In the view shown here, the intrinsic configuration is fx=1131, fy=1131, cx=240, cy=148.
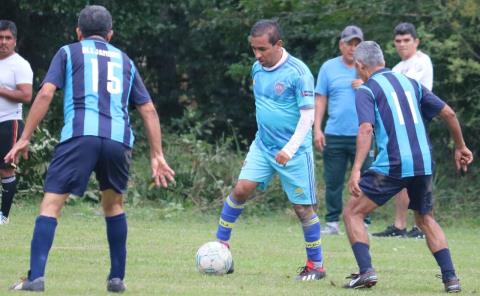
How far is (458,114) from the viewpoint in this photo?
16.1 metres

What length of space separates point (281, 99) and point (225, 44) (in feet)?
39.1

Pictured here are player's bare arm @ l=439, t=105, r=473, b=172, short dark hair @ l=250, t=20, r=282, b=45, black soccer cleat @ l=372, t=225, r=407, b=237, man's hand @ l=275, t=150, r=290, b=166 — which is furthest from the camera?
black soccer cleat @ l=372, t=225, r=407, b=237

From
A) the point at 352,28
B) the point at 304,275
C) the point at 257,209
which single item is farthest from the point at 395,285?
the point at 257,209

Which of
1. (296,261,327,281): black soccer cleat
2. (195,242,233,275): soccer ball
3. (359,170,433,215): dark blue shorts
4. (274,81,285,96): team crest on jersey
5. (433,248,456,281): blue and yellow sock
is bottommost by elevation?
(296,261,327,281): black soccer cleat

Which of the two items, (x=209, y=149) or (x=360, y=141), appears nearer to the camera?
(x=360, y=141)

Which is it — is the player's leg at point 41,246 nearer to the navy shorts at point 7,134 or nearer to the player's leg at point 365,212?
the player's leg at point 365,212

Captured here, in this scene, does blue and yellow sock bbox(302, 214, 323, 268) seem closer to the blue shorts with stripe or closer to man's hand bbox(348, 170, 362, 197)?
the blue shorts with stripe

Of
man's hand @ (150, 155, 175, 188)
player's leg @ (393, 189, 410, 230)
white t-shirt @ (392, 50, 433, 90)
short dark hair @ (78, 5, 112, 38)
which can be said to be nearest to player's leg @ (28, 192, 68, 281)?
man's hand @ (150, 155, 175, 188)

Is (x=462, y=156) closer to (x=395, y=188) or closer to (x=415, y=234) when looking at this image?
(x=395, y=188)

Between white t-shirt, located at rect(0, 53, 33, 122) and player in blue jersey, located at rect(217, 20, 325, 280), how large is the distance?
375cm

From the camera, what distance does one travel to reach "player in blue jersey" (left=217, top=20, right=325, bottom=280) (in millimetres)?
8977

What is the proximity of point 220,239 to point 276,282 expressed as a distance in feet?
3.24

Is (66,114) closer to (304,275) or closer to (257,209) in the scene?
(304,275)

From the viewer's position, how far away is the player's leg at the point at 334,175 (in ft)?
42.7
